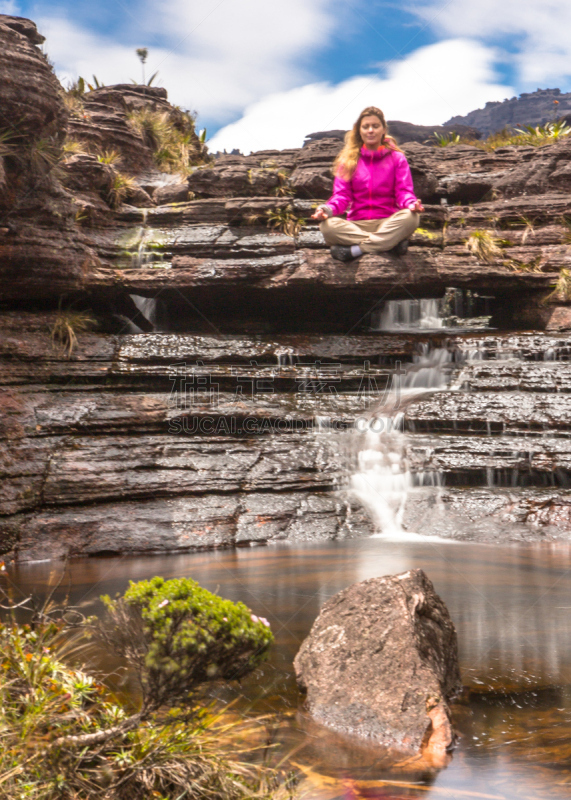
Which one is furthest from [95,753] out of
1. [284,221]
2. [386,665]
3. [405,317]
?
[405,317]

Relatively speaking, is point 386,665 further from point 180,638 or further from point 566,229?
point 566,229

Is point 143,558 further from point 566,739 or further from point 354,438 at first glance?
point 566,739

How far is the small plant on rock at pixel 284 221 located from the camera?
34.8ft

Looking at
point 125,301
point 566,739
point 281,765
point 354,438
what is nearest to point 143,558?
point 354,438

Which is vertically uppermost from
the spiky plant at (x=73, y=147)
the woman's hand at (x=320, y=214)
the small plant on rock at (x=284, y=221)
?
the spiky plant at (x=73, y=147)

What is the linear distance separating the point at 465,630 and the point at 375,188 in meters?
7.72

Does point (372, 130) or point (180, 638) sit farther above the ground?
point (372, 130)

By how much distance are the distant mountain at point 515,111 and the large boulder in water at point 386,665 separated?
53548 mm

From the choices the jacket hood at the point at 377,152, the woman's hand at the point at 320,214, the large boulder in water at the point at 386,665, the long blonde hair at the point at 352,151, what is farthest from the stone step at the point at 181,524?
the jacket hood at the point at 377,152

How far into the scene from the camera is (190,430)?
7969 millimetres

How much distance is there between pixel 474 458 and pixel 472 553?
1.80 m

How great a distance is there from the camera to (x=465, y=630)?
13.1 feet

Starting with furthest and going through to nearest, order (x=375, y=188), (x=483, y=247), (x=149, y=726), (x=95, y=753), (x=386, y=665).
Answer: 1. (x=483, y=247)
2. (x=375, y=188)
3. (x=386, y=665)
4. (x=149, y=726)
5. (x=95, y=753)

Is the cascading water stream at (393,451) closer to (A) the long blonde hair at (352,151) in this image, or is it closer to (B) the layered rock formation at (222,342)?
(B) the layered rock formation at (222,342)
